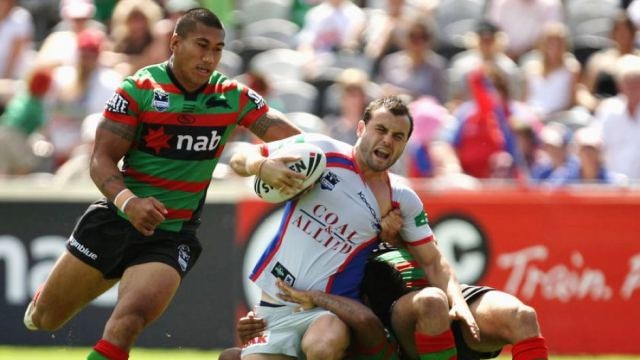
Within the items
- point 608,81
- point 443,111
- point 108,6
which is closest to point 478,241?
point 443,111

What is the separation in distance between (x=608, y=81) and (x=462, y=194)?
3.28m

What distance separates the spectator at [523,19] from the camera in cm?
1500

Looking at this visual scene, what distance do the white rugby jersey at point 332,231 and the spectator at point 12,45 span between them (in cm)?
786

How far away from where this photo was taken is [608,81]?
14.5 meters

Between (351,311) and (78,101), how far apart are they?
662 centimetres

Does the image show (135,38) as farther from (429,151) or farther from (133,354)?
(133,354)

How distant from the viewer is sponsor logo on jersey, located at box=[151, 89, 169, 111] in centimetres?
794

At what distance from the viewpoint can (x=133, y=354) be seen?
11.5m

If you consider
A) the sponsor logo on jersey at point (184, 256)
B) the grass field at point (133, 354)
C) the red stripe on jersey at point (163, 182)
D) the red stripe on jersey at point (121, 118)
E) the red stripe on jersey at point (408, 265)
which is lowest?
the grass field at point (133, 354)

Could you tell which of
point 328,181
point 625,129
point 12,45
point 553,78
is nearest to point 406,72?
point 553,78

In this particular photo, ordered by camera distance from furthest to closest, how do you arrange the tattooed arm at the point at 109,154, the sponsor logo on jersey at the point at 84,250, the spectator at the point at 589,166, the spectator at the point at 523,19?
the spectator at the point at 523,19
the spectator at the point at 589,166
the sponsor logo on jersey at the point at 84,250
the tattooed arm at the point at 109,154

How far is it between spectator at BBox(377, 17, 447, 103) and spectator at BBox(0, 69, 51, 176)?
11.0 ft

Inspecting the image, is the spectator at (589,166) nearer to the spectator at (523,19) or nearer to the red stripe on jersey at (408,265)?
the spectator at (523,19)

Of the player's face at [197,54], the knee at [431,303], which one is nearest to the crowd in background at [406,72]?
the player's face at [197,54]
